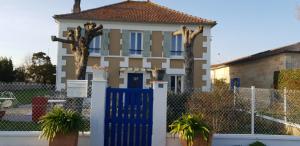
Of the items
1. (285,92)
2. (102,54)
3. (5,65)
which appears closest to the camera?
(285,92)

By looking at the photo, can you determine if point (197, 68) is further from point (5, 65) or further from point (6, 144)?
point (5, 65)

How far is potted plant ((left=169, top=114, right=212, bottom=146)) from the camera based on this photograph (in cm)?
875

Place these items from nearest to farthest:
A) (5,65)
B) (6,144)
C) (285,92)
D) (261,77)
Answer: (6,144) → (285,92) → (261,77) → (5,65)

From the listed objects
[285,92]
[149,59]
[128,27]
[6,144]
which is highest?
[128,27]

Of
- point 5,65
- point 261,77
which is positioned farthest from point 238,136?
point 5,65

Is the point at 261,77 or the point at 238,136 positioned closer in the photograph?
the point at 238,136

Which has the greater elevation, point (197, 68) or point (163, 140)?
point (197, 68)

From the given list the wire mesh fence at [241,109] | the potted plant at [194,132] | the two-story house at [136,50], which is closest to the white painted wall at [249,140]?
the wire mesh fence at [241,109]

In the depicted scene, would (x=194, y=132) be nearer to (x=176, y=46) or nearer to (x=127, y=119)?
(x=127, y=119)

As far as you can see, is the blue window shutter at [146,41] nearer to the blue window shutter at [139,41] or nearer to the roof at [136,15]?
the blue window shutter at [139,41]

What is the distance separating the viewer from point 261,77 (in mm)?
27031

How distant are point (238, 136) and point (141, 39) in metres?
16.2

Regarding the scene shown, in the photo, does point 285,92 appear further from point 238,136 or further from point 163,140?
point 163,140

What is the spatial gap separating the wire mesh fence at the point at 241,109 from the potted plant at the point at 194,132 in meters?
1.67
